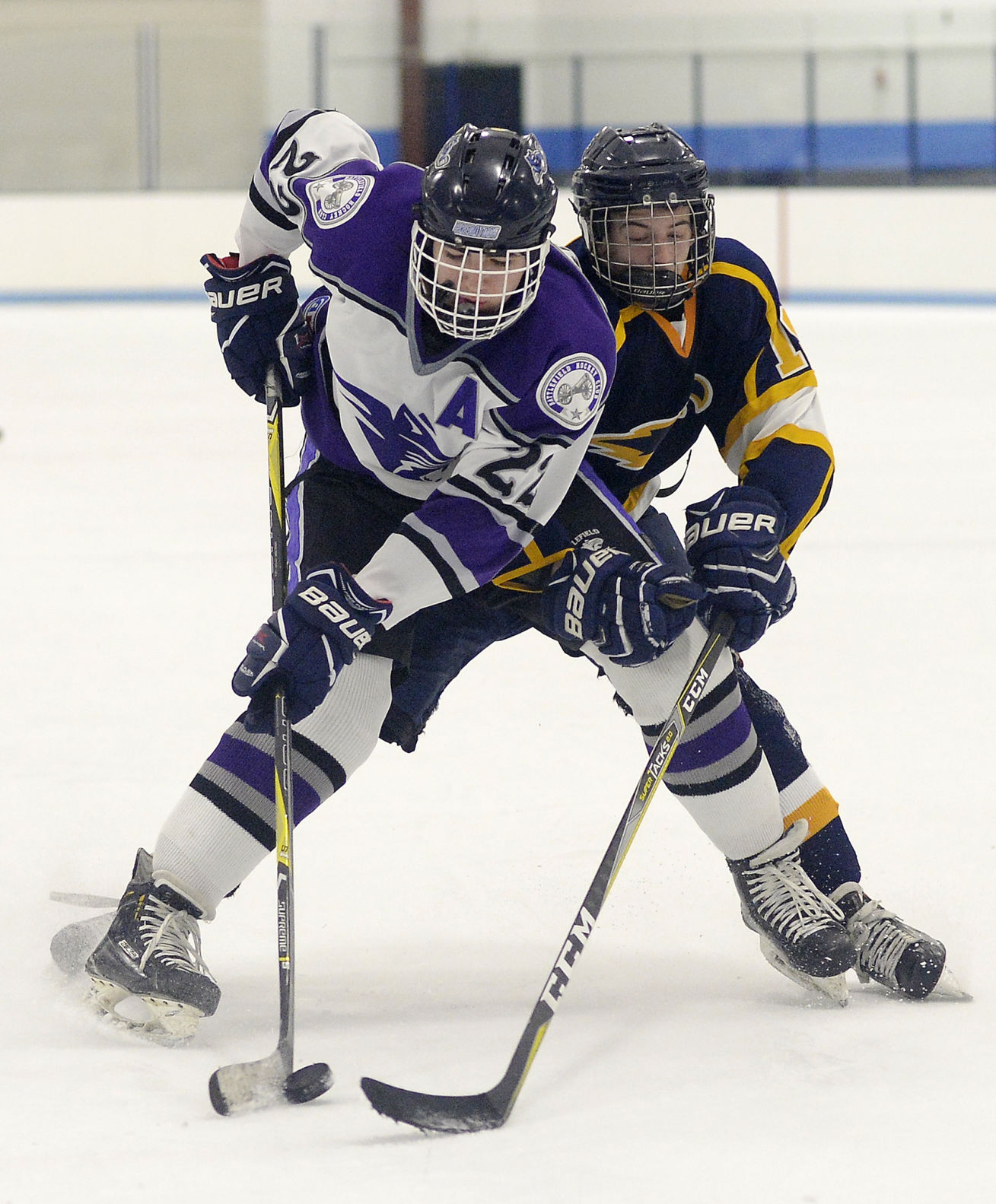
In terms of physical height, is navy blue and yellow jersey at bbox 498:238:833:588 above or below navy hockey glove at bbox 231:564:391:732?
above

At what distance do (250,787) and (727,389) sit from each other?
69cm

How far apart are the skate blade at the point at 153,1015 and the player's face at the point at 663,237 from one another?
910 millimetres

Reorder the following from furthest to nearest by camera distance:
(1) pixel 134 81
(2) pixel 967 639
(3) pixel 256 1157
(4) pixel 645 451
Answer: (1) pixel 134 81, (2) pixel 967 639, (4) pixel 645 451, (3) pixel 256 1157

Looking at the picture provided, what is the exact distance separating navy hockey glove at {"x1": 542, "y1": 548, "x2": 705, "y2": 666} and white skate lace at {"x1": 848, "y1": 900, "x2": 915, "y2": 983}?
429mm

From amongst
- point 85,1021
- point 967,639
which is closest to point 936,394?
point 967,639

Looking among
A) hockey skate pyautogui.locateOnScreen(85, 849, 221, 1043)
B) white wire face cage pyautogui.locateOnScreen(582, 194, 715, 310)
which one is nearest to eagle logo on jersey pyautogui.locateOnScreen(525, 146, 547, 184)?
white wire face cage pyautogui.locateOnScreen(582, 194, 715, 310)

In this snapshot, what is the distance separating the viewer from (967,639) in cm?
329

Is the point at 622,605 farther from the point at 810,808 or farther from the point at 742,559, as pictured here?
the point at 810,808

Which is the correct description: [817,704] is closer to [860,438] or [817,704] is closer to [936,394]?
[860,438]

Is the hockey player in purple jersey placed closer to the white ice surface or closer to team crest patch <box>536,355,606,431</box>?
team crest patch <box>536,355,606,431</box>

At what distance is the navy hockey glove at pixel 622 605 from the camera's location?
5.37 feet

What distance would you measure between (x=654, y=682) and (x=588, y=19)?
1191cm

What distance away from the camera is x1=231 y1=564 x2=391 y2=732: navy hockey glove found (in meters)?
1.58

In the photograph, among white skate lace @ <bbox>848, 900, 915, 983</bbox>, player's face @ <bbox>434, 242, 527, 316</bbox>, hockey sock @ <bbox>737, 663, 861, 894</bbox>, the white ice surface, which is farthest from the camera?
hockey sock @ <bbox>737, 663, 861, 894</bbox>
